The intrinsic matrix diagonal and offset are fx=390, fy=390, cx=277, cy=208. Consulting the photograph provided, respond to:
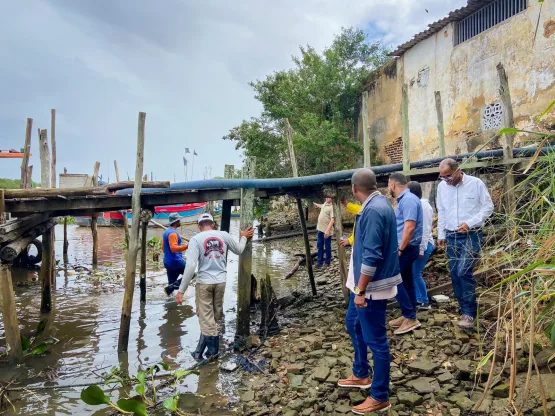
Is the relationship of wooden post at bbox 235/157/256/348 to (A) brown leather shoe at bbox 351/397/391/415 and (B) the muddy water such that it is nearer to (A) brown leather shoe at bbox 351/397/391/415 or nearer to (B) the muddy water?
(B) the muddy water

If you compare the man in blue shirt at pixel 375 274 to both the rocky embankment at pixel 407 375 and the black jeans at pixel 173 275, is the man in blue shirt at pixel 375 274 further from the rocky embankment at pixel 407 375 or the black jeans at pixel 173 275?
the black jeans at pixel 173 275

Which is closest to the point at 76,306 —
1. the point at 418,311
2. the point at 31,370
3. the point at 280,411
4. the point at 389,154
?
the point at 31,370

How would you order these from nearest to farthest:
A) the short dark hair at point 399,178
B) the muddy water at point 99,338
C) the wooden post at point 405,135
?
the muddy water at point 99,338, the short dark hair at point 399,178, the wooden post at point 405,135

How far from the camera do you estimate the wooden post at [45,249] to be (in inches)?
301

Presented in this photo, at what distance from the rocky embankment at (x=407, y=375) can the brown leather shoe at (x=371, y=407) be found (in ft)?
0.38

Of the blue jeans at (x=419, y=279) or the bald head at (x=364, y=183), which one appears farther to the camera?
the blue jeans at (x=419, y=279)

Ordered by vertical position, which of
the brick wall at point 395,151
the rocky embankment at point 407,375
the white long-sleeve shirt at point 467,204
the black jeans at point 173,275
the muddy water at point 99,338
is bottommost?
the muddy water at point 99,338

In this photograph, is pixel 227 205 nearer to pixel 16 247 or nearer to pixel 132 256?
pixel 132 256

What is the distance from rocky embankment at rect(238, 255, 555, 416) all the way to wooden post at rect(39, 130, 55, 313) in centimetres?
514

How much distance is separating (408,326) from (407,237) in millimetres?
1198

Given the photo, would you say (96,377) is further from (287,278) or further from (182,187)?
(287,278)

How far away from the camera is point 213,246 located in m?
5.72

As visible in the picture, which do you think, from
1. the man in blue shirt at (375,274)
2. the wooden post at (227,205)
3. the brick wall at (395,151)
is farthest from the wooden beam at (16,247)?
the brick wall at (395,151)

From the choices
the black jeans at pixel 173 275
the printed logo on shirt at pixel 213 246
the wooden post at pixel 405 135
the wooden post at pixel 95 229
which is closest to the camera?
the printed logo on shirt at pixel 213 246
